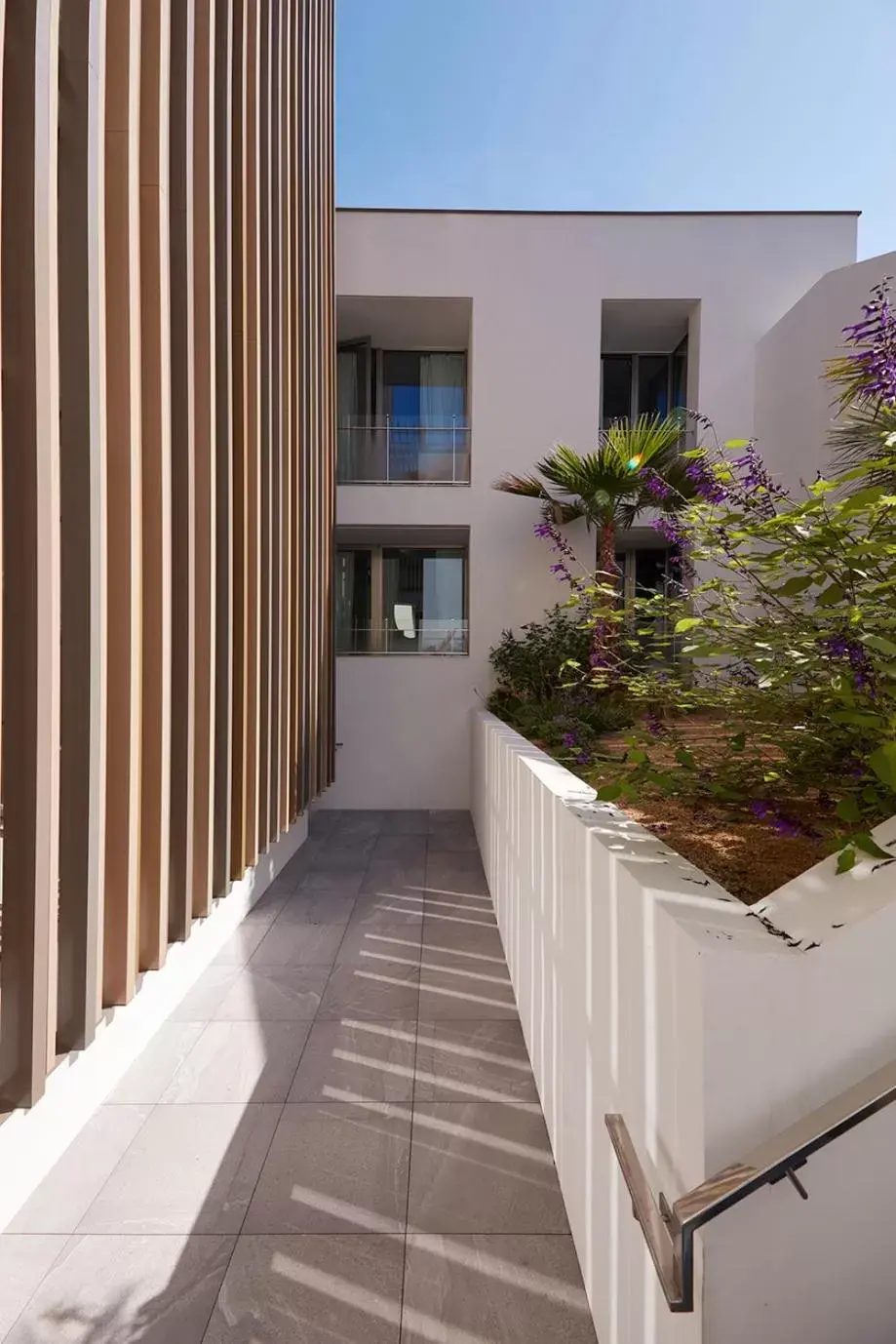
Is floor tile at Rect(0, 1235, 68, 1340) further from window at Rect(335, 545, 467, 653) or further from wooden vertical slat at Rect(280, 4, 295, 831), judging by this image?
window at Rect(335, 545, 467, 653)

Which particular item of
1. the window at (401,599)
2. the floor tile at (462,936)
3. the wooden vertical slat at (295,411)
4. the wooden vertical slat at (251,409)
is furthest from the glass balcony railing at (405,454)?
the floor tile at (462,936)

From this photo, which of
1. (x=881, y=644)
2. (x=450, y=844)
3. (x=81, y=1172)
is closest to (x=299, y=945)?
(x=81, y=1172)

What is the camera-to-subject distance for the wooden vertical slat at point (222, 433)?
126 inches

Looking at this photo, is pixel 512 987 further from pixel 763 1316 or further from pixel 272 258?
pixel 272 258

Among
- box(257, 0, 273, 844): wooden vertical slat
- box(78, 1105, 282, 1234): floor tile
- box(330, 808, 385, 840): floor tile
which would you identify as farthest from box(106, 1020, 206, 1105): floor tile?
box(330, 808, 385, 840): floor tile

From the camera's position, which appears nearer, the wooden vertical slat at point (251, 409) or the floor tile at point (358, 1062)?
the floor tile at point (358, 1062)

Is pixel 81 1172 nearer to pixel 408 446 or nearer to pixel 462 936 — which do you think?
pixel 462 936

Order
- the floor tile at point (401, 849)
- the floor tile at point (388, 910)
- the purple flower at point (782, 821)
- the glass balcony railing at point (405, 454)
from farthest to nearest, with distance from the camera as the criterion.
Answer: the glass balcony railing at point (405, 454)
the floor tile at point (401, 849)
the floor tile at point (388, 910)
the purple flower at point (782, 821)

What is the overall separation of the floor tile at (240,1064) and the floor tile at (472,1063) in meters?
0.58

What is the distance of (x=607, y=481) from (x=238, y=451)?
15.4 feet

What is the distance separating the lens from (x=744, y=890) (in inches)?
67.4

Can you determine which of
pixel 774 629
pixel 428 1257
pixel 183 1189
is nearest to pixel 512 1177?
pixel 428 1257

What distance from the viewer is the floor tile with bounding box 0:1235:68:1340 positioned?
6.12 ft

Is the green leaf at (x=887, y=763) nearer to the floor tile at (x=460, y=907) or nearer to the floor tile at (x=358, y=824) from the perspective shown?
the floor tile at (x=460, y=907)
